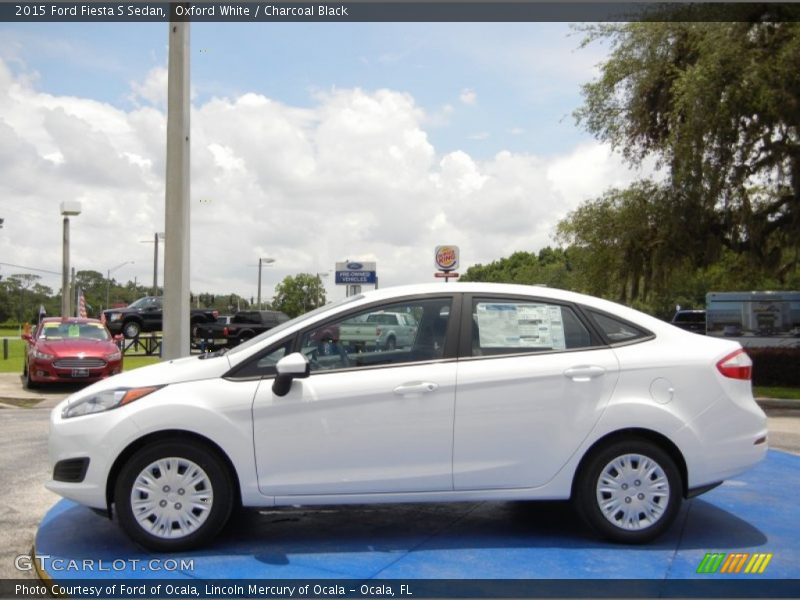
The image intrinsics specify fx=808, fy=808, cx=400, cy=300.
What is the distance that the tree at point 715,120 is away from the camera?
53.7 ft

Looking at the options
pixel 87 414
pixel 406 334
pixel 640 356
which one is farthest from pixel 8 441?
pixel 640 356

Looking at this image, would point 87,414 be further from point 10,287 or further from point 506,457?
point 10,287

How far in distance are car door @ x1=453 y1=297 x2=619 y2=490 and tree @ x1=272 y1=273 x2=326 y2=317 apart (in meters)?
75.4

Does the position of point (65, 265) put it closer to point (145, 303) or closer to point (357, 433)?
point (145, 303)

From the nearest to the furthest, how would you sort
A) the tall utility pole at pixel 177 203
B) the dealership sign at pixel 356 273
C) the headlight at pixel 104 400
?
the headlight at pixel 104 400, the tall utility pole at pixel 177 203, the dealership sign at pixel 356 273

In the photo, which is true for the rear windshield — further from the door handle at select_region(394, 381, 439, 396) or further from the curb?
the door handle at select_region(394, 381, 439, 396)

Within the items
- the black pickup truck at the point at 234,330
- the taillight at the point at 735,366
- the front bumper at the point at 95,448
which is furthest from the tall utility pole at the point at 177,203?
the black pickup truck at the point at 234,330

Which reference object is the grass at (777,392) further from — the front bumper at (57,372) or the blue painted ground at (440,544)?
the front bumper at (57,372)

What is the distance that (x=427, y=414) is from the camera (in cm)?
518

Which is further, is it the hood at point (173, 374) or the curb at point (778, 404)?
the curb at point (778, 404)

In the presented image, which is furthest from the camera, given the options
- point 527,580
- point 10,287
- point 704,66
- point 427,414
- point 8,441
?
point 10,287

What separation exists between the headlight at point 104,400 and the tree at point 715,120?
1434 cm

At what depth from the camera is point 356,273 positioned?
69.4 ft

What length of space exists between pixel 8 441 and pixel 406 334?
21.9ft
